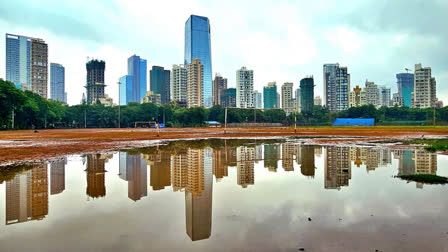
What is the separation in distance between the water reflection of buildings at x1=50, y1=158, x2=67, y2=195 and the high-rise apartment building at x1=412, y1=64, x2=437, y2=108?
222 metres

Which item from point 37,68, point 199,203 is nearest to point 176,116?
point 199,203

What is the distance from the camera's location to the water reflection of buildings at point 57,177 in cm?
669

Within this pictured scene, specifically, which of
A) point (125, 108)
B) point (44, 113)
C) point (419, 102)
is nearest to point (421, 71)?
point (419, 102)

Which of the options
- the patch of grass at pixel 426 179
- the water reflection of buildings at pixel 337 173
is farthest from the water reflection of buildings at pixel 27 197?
the patch of grass at pixel 426 179

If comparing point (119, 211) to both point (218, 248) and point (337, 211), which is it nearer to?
point (218, 248)

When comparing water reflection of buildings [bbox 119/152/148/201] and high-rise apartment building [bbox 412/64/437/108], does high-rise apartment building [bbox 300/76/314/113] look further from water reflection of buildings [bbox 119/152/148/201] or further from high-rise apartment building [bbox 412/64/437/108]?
water reflection of buildings [bbox 119/152/148/201]

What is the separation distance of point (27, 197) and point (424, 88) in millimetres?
229534

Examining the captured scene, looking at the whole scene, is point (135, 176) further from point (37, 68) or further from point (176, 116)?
point (37, 68)

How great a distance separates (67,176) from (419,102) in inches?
8936

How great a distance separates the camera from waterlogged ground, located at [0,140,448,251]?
11.9 ft

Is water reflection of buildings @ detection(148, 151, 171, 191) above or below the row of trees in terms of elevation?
below

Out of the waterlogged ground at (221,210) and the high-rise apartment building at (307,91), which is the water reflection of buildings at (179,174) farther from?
the high-rise apartment building at (307,91)

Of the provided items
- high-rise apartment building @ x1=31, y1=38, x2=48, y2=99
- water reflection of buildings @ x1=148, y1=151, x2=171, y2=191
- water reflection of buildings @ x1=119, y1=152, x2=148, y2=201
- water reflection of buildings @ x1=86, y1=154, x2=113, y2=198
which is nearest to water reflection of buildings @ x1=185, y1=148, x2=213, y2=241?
water reflection of buildings @ x1=148, y1=151, x2=171, y2=191

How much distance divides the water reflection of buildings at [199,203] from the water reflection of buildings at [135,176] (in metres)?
1.07
